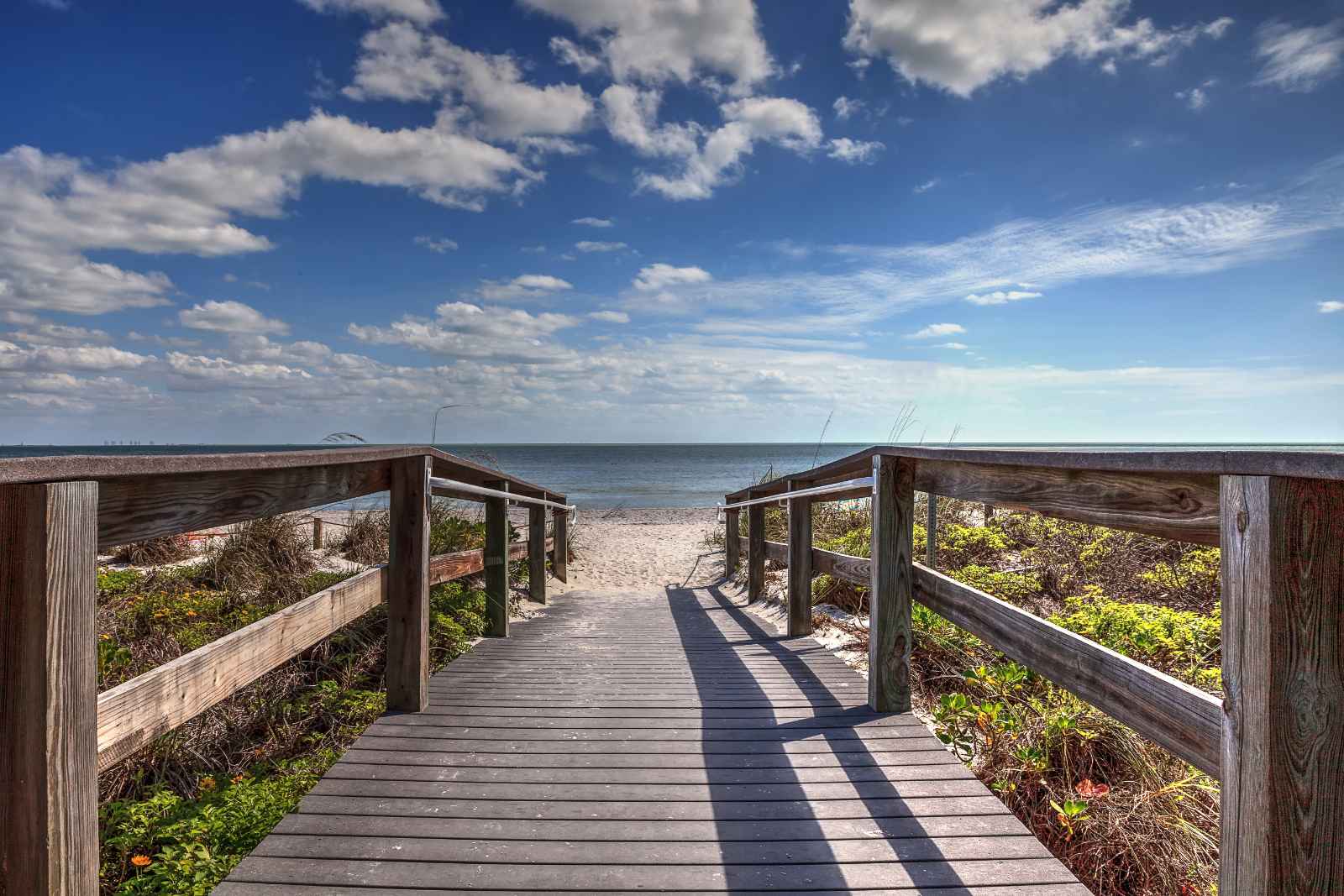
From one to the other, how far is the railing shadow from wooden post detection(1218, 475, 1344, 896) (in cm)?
79

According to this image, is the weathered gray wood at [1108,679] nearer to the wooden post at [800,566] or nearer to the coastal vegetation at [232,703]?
the wooden post at [800,566]

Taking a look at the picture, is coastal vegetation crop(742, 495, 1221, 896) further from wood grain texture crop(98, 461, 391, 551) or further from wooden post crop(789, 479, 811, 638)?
wood grain texture crop(98, 461, 391, 551)

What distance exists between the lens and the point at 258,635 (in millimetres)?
2117

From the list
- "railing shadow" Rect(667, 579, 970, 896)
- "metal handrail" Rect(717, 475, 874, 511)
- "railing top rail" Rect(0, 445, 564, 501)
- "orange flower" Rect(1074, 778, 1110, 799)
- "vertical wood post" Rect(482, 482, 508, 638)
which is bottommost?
"orange flower" Rect(1074, 778, 1110, 799)

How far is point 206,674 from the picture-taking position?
1812 millimetres

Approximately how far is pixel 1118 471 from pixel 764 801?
149 cm

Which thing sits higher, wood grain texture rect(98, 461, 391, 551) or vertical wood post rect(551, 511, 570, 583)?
wood grain texture rect(98, 461, 391, 551)

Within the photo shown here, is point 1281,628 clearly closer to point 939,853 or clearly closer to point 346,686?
point 939,853

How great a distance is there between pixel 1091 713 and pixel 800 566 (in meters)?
1.92

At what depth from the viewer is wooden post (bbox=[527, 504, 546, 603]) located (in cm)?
599

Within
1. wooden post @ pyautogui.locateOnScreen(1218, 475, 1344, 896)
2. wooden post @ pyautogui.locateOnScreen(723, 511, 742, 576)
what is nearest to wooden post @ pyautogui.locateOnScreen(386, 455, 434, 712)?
wooden post @ pyautogui.locateOnScreen(1218, 475, 1344, 896)

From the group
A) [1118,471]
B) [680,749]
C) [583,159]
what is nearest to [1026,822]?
[680,749]

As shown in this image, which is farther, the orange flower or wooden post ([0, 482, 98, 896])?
the orange flower

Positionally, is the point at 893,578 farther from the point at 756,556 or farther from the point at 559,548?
the point at 559,548
